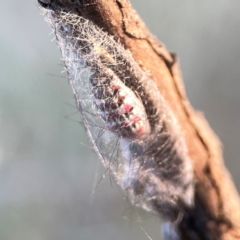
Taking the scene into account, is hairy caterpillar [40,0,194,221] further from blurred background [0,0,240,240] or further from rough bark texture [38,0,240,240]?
blurred background [0,0,240,240]

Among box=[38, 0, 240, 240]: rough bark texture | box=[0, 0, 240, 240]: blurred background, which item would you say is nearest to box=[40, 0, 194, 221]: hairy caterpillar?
box=[38, 0, 240, 240]: rough bark texture

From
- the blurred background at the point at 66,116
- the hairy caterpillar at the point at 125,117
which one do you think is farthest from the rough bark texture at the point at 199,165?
the blurred background at the point at 66,116

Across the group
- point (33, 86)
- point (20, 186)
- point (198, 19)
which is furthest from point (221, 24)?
point (20, 186)

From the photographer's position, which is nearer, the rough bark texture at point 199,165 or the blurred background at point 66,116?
the rough bark texture at point 199,165

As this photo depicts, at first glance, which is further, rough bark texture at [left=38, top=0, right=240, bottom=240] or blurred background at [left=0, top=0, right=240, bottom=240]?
blurred background at [left=0, top=0, right=240, bottom=240]

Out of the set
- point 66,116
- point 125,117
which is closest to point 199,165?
point 125,117

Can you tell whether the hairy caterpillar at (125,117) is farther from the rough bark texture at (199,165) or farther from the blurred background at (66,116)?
the blurred background at (66,116)
